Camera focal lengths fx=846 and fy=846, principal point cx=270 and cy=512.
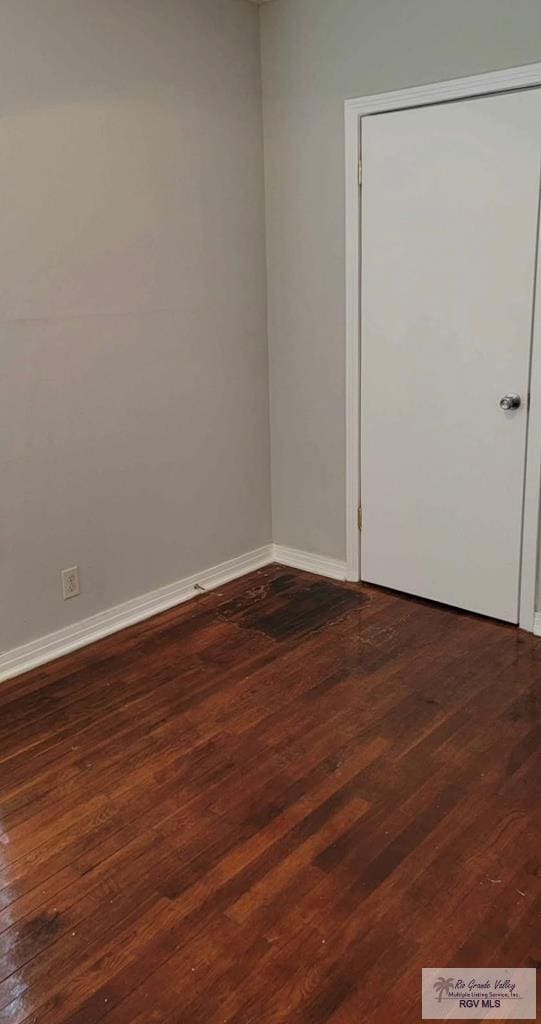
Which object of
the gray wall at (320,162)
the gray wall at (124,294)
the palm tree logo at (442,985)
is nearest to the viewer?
the palm tree logo at (442,985)

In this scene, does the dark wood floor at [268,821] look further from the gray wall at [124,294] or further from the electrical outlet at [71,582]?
the gray wall at [124,294]

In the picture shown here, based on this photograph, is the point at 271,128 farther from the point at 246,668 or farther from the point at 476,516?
the point at 246,668

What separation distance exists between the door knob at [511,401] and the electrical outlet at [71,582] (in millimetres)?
1779

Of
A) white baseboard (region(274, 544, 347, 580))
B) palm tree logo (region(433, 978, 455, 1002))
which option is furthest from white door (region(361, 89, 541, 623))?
palm tree logo (region(433, 978, 455, 1002))

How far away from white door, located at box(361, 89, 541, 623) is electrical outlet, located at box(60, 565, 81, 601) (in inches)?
52.3

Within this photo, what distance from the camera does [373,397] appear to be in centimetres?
367

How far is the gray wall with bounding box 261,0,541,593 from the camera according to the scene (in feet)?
10.1

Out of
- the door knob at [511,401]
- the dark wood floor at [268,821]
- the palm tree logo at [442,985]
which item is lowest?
the palm tree logo at [442,985]

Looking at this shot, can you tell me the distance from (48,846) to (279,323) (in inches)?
101

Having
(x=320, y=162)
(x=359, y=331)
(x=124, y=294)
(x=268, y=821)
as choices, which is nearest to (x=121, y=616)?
(x=124, y=294)

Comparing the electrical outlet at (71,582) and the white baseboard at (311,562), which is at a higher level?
the electrical outlet at (71,582)

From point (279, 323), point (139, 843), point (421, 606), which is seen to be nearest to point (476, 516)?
point (421, 606)

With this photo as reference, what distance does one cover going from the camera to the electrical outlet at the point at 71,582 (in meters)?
3.31

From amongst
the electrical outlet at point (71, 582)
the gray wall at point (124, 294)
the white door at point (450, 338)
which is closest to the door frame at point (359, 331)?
the white door at point (450, 338)
